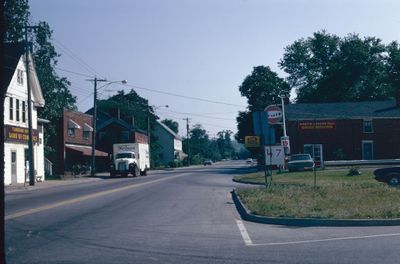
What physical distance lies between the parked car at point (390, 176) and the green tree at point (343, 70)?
64.4m

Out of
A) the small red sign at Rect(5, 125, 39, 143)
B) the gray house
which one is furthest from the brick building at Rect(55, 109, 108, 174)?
the gray house

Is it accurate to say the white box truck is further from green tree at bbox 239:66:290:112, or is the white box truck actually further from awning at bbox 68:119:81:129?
green tree at bbox 239:66:290:112

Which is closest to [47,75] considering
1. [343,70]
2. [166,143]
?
[343,70]

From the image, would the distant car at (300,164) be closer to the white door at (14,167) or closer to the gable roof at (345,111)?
the gable roof at (345,111)

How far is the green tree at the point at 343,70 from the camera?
91.5 metres

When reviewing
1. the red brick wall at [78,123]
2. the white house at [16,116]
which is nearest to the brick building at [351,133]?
the red brick wall at [78,123]

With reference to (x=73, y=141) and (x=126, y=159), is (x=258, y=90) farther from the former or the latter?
(x=126, y=159)

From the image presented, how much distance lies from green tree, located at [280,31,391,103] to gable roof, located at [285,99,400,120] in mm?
22728

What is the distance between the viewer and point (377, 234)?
12695 millimetres

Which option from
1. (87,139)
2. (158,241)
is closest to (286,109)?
(87,139)

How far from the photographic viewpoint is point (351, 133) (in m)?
65.7

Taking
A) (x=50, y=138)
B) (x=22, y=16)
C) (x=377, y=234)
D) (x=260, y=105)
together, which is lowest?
(x=377, y=234)

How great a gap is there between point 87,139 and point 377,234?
202 feet

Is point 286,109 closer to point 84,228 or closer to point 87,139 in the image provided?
point 87,139
